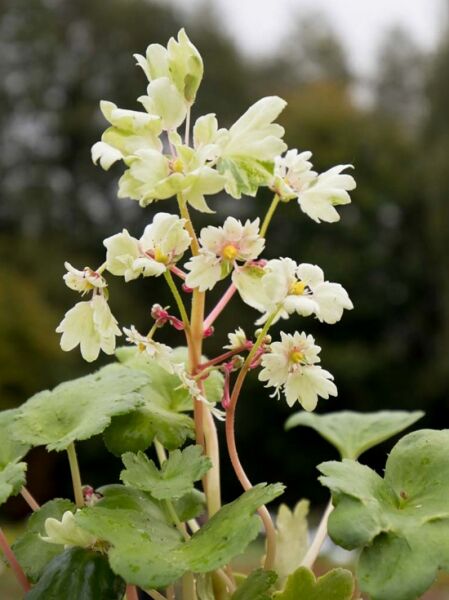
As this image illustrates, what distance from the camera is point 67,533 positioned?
1.65 ft

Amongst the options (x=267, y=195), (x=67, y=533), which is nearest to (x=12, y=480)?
(x=67, y=533)

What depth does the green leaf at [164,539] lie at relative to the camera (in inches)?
17.4

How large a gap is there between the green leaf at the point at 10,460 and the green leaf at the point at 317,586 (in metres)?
0.18

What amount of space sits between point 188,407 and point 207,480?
0.06 metres

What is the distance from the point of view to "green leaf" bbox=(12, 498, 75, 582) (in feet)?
1.78

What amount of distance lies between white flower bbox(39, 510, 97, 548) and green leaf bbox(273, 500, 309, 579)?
19 cm

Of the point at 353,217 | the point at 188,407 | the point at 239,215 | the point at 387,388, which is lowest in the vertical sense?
the point at 387,388

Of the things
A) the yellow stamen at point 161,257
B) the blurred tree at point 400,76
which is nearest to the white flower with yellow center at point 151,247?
the yellow stamen at point 161,257

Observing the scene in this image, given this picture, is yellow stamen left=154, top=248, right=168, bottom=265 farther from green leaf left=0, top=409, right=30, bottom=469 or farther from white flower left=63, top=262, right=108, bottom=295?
green leaf left=0, top=409, right=30, bottom=469

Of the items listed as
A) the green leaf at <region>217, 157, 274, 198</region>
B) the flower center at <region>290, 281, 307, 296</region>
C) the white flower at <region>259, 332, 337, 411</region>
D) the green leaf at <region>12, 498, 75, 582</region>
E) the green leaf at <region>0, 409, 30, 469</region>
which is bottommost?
the green leaf at <region>12, 498, 75, 582</region>

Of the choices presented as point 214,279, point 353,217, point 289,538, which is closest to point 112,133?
point 214,279

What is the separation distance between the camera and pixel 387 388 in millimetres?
7484

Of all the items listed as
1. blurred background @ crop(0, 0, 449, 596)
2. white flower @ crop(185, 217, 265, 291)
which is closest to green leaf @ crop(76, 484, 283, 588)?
white flower @ crop(185, 217, 265, 291)

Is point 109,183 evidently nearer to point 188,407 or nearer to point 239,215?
point 239,215
